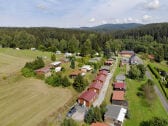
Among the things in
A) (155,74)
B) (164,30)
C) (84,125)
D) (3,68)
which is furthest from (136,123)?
(164,30)

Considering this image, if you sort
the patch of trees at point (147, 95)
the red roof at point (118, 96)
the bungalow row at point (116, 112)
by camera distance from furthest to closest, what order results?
the patch of trees at point (147, 95) → the red roof at point (118, 96) → the bungalow row at point (116, 112)

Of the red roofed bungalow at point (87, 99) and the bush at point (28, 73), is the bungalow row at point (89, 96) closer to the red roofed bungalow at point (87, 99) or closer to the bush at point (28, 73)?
the red roofed bungalow at point (87, 99)

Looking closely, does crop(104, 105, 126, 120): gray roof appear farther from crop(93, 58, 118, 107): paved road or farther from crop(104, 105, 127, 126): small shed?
crop(93, 58, 118, 107): paved road

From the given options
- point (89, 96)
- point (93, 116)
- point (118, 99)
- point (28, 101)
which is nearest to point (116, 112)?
point (93, 116)

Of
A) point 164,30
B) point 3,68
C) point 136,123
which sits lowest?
point 136,123

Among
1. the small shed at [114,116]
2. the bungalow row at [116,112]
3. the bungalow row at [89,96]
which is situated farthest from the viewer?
the bungalow row at [89,96]

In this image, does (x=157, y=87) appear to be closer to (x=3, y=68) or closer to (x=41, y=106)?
(x=41, y=106)

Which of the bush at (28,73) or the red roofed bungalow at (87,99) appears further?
the bush at (28,73)

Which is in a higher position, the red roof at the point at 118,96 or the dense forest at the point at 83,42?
the dense forest at the point at 83,42

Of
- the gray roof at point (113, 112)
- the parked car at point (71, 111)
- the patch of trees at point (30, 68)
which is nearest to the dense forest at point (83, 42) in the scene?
the patch of trees at point (30, 68)
